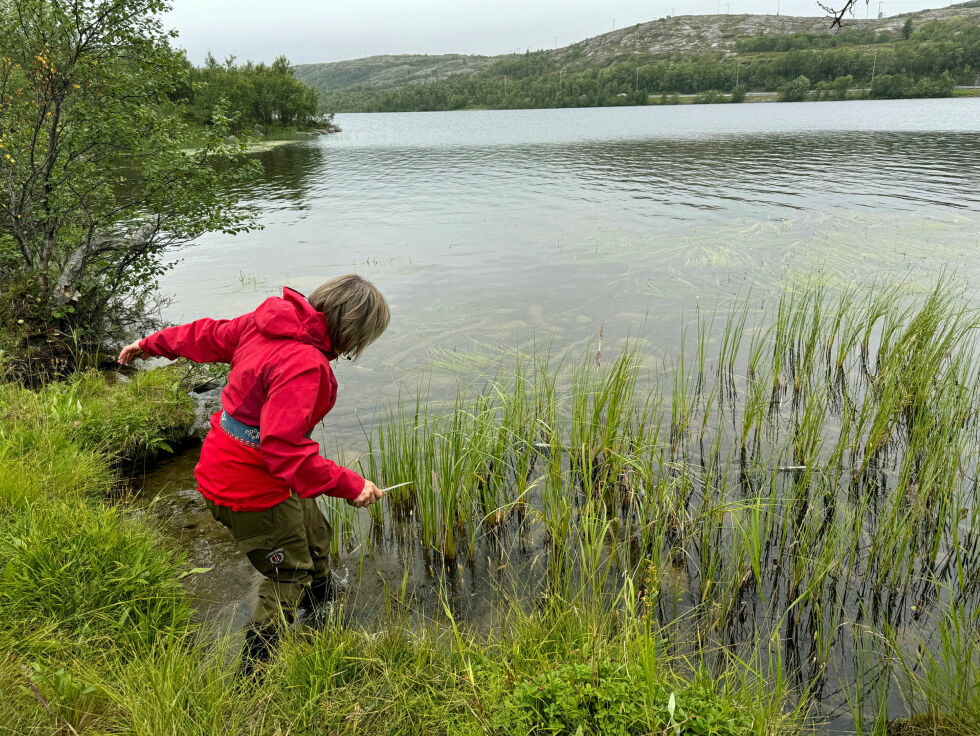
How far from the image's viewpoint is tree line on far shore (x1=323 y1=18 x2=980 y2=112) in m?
86.5

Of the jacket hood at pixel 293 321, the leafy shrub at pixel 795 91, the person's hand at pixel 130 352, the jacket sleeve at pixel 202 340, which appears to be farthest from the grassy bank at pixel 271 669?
the leafy shrub at pixel 795 91

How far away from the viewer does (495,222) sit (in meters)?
18.7

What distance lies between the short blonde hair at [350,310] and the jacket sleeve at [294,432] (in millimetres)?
255

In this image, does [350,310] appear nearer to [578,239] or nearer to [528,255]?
[528,255]

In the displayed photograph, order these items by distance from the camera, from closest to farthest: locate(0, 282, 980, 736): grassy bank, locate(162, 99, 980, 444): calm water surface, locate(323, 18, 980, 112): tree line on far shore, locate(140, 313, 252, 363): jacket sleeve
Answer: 1. locate(0, 282, 980, 736): grassy bank
2. locate(140, 313, 252, 363): jacket sleeve
3. locate(162, 99, 980, 444): calm water surface
4. locate(323, 18, 980, 112): tree line on far shore

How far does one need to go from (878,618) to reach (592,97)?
130402 mm

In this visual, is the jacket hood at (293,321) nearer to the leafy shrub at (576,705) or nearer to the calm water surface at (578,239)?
the leafy shrub at (576,705)

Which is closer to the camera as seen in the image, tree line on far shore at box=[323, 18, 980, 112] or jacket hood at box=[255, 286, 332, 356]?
jacket hood at box=[255, 286, 332, 356]

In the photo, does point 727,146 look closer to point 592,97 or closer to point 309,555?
point 309,555

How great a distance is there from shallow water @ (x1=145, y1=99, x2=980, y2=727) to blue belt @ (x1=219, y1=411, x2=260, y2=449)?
1390 millimetres

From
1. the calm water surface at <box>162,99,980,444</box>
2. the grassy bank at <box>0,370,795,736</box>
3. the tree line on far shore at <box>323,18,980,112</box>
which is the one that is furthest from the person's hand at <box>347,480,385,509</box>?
the tree line on far shore at <box>323,18,980,112</box>

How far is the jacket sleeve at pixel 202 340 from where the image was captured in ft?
11.3

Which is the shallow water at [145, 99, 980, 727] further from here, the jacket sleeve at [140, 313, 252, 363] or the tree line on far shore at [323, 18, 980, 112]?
the tree line on far shore at [323, 18, 980, 112]

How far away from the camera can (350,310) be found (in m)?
3.03
